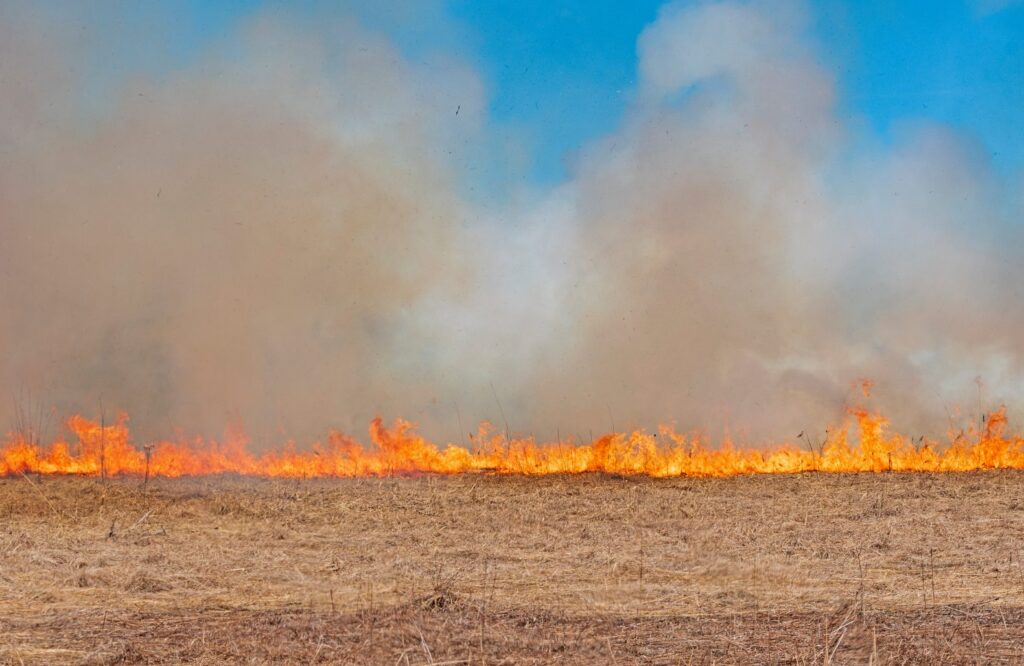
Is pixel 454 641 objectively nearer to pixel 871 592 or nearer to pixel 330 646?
pixel 330 646

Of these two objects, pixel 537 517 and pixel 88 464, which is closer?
pixel 537 517

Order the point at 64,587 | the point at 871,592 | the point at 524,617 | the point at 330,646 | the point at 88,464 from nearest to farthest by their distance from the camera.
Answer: the point at 330,646 → the point at 524,617 → the point at 871,592 → the point at 64,587 → the point at 88,464

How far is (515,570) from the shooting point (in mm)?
13266

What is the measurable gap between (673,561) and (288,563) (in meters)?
5.57

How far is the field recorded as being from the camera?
29.0ft

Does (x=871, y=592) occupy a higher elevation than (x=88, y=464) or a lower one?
lower

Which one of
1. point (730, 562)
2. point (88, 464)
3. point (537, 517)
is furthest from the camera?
point (88, 464)

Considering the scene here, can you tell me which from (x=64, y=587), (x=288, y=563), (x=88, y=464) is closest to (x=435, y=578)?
(x=288, y=563)

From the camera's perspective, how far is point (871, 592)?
37.2ft

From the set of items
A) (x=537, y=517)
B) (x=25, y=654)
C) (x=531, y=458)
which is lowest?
(x=25, y=654)

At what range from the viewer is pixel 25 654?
883cm

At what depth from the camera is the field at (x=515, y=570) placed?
8836 millimetres

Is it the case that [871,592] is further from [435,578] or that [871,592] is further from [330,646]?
[330,646]

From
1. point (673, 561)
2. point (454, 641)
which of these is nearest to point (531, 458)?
Answer: point (673, 561)
